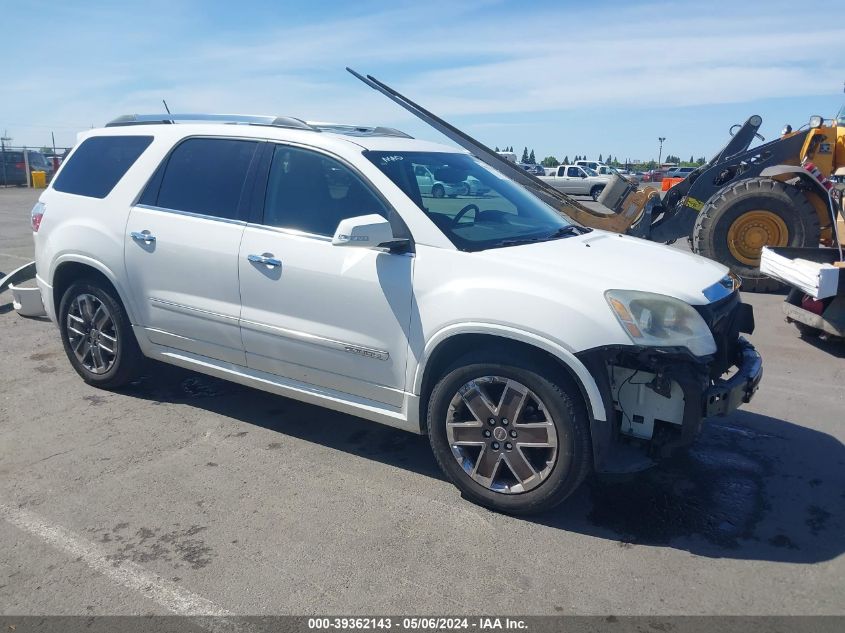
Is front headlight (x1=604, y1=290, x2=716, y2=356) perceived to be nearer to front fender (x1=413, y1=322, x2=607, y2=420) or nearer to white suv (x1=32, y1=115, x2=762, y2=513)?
white suv (x1=32, y1=115, x2=762, y2=513)

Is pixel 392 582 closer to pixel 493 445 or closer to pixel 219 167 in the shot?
pixel 493 445

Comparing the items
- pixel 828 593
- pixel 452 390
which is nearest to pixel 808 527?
pixel 828 593

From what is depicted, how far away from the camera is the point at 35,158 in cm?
3328

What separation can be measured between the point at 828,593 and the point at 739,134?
9423 mm

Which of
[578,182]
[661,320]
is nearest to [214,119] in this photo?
[661,320]

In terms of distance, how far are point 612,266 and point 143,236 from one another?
9.90 feet

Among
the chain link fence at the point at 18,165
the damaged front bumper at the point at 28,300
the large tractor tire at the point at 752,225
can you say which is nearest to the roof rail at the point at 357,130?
the damaged front bumper at the point at 28,300

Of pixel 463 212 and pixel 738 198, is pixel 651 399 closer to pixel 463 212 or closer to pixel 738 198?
pixel 463 212

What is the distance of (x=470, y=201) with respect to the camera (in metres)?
4.39

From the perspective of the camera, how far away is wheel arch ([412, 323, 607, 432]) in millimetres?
3318

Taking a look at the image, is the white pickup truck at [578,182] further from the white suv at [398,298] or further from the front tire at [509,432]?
the front tire at [509,432]

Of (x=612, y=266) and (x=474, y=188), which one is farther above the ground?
(x=474, y=188)

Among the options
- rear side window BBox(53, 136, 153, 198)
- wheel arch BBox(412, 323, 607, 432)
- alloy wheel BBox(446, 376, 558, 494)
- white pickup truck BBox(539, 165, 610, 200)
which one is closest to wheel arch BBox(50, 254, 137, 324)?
rear side window BBox(53, 136, 153, 198)

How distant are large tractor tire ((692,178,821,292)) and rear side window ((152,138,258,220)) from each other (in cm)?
728
